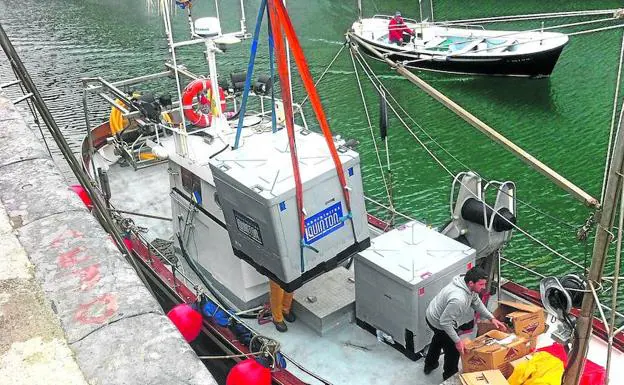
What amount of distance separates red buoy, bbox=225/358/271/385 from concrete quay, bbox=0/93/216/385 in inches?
126

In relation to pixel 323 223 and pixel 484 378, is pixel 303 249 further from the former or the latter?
pixel 484 378

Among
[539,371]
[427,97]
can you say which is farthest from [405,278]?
[427,97]

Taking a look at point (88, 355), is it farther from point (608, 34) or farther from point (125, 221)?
point (608, 34)

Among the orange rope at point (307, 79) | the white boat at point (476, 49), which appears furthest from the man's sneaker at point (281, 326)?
the white boat at point (476, 49)

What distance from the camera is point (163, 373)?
216 centimetres

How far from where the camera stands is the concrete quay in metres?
2.23

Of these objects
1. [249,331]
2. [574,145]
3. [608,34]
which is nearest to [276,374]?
[249,331]

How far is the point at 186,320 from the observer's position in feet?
21.7

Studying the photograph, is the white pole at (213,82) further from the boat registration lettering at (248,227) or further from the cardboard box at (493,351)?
the cardboard box at (493,351)

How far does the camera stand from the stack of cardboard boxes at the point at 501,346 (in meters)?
5.15

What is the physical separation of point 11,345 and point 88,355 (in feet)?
1.06

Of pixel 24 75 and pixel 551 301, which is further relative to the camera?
pixel 551 301

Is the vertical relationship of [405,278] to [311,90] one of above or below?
below

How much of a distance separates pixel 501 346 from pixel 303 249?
6.02 ft
